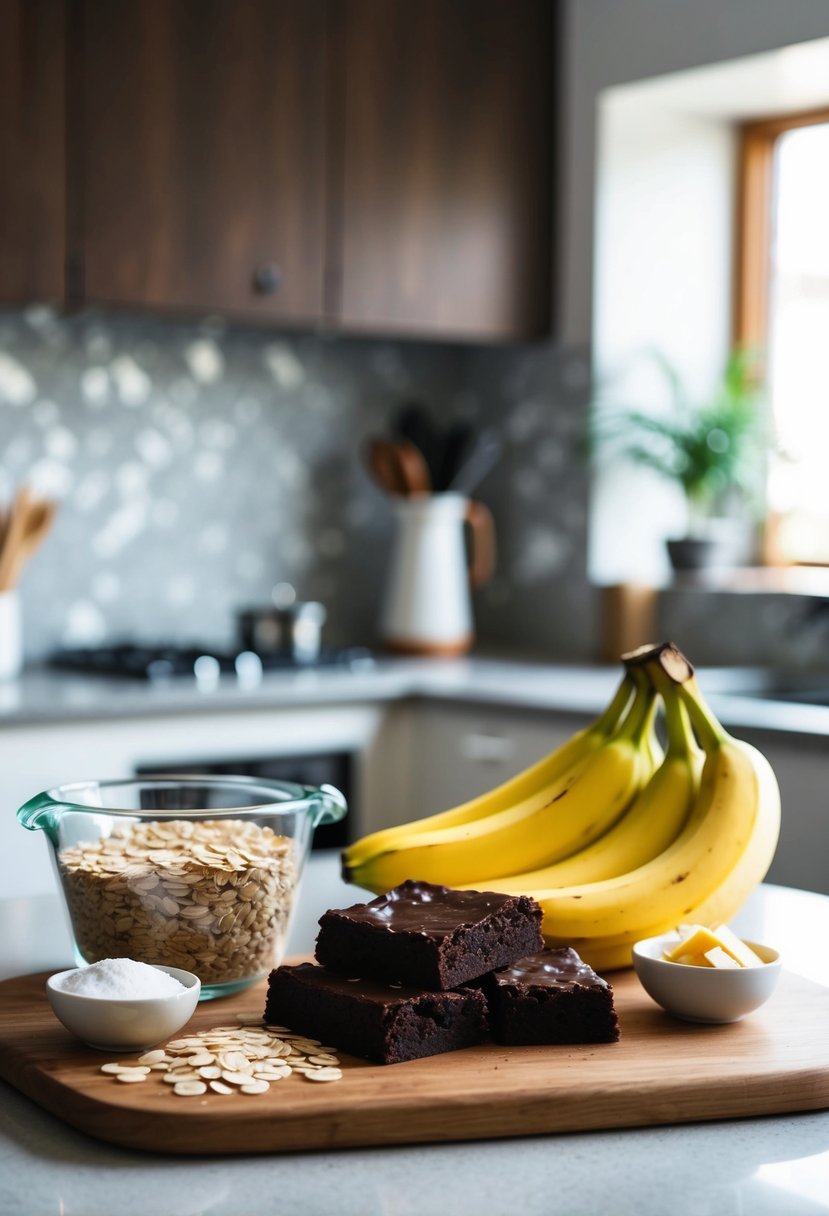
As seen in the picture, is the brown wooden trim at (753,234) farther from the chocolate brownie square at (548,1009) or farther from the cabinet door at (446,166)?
the chocolate brownie square at (548,1009)

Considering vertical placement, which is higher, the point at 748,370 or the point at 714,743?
the point at 748,370

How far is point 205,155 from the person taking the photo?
9.96 feet

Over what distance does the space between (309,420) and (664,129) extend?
3.36 feet

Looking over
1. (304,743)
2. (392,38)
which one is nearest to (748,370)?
(392,38)

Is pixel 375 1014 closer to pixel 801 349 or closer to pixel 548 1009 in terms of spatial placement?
pixel 548 1009

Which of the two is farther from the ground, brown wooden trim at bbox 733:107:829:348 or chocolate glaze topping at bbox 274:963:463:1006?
brown wooden trim at bbox 733:107:829:348

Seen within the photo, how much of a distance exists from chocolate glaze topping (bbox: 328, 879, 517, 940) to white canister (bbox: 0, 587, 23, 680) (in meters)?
1.94

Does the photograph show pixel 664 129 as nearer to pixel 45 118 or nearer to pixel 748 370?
pixel 748 370

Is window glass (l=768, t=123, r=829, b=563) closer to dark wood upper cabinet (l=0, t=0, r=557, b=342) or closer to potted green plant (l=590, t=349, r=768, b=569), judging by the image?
potted green plant (l=590, t=349, r=768, b=569)

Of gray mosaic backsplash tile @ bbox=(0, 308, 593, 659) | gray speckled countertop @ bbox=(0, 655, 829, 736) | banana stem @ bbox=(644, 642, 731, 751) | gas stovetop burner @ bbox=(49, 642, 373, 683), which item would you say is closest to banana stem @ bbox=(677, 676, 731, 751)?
banana stem @ bbox=(644, 642, 731, 751)

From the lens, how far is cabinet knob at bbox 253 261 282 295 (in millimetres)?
3125

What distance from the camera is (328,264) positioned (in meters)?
3.23

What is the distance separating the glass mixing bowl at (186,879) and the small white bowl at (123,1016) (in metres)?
0.11

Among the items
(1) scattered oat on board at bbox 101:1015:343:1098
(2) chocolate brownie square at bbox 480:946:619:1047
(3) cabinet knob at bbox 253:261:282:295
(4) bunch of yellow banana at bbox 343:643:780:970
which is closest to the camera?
(1) scattered oat on board at bbox 101:1015:343:1098
